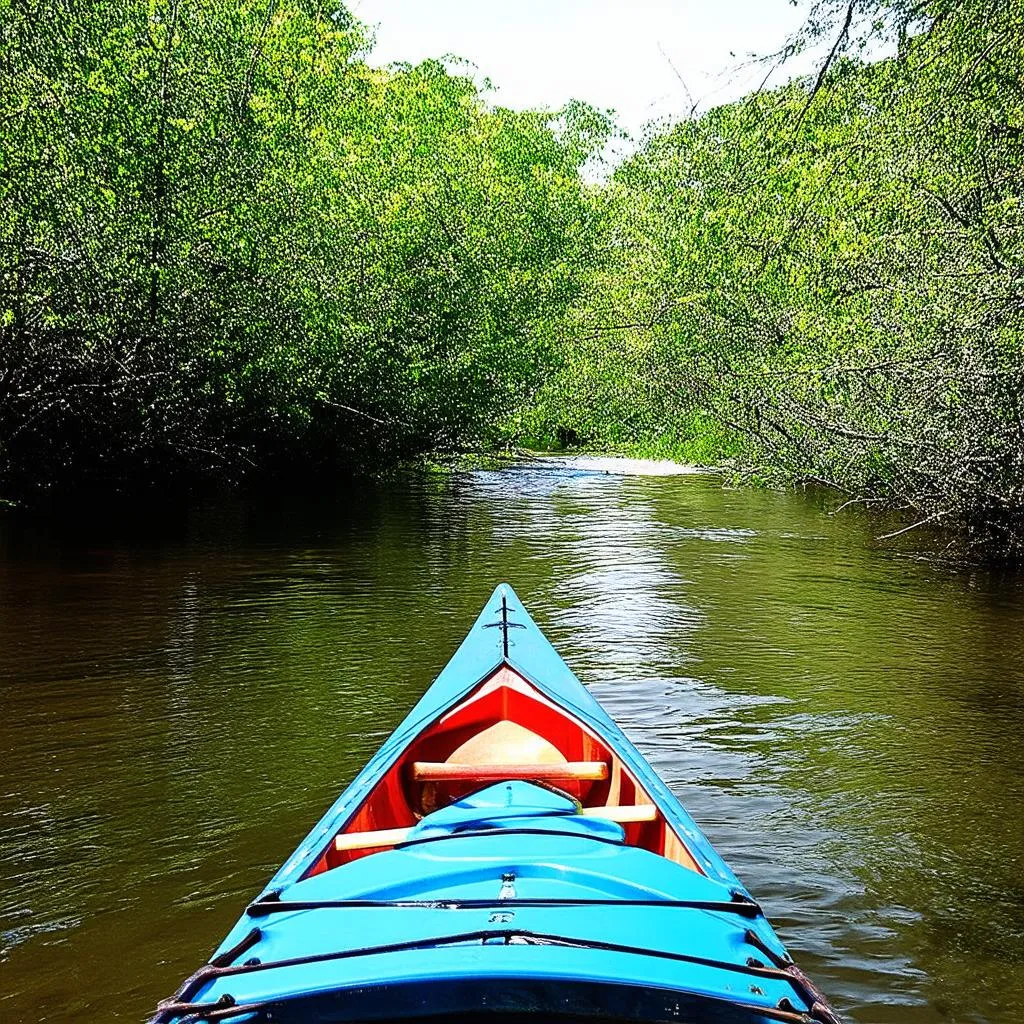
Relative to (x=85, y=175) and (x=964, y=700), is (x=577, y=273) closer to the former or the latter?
(x=85, y=175)

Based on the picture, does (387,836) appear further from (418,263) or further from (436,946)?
(418,263)

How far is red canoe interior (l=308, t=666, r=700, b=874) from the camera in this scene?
4117 mm

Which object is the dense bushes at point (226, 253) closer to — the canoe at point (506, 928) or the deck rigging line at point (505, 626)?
the deck rigging line at point (505, 626)

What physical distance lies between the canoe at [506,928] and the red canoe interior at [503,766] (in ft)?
0.10

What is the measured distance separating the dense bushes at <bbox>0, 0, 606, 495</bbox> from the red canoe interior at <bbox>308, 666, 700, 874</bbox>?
7.52m

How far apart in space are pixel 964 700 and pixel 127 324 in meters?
10.5

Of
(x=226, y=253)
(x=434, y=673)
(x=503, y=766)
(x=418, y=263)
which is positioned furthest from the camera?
(x=418, y=263)

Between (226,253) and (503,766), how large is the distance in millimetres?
11963

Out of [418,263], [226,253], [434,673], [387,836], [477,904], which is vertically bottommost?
[434,673]

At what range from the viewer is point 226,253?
48.8ft

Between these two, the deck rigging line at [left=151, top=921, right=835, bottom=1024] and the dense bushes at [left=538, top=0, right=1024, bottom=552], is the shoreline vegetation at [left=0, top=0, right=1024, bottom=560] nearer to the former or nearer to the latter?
the dense bushes at [left=538, top=0, right=1024, bottom=552]

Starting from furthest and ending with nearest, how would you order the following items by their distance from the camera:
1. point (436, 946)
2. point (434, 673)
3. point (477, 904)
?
point (434, 673), point (477, 904), point (436, 946)

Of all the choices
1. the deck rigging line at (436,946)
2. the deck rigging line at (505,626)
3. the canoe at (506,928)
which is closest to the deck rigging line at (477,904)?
the canoe at (506,928)

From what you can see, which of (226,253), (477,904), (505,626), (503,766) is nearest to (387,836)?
(503,766)
